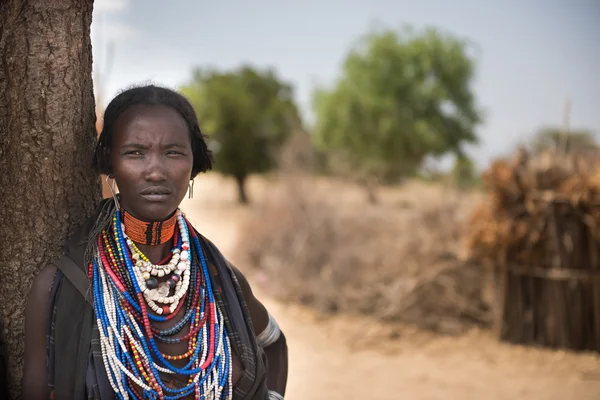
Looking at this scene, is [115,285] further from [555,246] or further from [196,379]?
[555,246]

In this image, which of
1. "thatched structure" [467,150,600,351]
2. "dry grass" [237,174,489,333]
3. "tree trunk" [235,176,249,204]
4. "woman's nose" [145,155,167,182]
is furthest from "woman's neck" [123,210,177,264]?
"tree trunk" [235,176,249,204]

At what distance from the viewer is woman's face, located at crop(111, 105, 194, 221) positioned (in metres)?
1.83

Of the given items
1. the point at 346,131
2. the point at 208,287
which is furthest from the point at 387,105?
the point at 208,287

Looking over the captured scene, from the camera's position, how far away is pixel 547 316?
6.07m

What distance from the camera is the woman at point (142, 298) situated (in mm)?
1712

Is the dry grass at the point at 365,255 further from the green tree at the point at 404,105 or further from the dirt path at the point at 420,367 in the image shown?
the green tree at the point at 404,105

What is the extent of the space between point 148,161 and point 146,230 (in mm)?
251

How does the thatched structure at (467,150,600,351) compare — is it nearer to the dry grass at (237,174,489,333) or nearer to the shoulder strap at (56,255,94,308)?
the dry grass at (237,174,489,333)

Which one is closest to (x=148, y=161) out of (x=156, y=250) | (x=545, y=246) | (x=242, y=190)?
(x=156, y=250)

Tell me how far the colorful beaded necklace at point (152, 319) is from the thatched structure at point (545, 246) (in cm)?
488

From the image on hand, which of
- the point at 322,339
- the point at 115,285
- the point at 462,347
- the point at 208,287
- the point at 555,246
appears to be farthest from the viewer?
the point at 322,339

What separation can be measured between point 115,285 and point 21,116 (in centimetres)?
70

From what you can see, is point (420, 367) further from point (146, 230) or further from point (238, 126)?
point (238, 126)

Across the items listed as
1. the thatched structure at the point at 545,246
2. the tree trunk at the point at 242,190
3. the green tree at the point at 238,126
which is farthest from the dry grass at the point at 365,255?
the tree trunk at the point at 242,190
